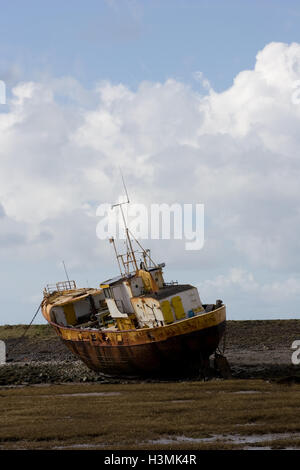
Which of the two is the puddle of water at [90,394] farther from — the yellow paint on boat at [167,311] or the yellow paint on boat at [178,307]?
the yellow paint on boat at [178,307]

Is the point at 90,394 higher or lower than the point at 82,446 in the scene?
higher

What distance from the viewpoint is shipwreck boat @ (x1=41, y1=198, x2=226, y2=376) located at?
104ft

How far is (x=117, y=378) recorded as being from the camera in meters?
35.3

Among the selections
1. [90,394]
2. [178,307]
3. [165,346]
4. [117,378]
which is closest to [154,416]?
[90,394]

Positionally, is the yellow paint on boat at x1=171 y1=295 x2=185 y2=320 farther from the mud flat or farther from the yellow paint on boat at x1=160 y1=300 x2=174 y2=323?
the mud flat

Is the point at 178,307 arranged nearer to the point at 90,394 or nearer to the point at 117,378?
the point at 117,378

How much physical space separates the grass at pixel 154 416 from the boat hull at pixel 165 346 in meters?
1.99

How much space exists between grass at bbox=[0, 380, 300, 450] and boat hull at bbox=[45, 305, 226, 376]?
199 cm

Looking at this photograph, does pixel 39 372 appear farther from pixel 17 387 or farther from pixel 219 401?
pixel 219 401

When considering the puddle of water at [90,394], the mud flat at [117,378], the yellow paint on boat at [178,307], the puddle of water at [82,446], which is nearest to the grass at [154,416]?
the puddle of water at [82,446]

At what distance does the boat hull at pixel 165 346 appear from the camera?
3139 centimetres

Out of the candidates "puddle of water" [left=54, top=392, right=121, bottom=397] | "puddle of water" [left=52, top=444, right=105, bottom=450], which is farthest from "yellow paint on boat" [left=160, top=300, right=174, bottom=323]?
"puddle of water" [left=52, top=444, right=105, bottom=450]

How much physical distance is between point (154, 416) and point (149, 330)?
973cm
